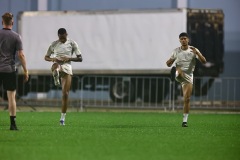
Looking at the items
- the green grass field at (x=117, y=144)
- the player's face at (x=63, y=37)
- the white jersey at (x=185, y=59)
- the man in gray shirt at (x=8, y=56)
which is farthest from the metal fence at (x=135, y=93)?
the man in gray shirt at (x=8, y=56)

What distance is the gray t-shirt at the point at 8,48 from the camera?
1488 centimetres

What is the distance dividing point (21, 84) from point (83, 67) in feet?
9.63

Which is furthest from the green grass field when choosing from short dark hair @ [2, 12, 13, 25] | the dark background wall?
the dark background wall

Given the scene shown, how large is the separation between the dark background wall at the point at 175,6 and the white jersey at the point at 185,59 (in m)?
18.1

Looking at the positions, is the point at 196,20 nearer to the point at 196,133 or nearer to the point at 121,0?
the point at 121,0

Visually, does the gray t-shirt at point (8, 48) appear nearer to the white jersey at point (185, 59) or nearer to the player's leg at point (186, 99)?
the white jersey at point (185, 59)

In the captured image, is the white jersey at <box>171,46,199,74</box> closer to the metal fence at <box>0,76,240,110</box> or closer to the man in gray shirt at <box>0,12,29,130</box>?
the man in gray shirt at <box>0,12,29,130</box>

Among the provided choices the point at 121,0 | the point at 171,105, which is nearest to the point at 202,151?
the point at 171,105

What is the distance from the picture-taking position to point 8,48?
15.0m

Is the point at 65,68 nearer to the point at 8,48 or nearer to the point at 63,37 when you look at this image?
the point at 63,37

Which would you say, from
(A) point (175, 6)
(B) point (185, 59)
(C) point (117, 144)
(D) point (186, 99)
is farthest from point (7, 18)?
(A) point (175, 6)

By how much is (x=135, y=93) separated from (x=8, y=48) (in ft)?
56.2

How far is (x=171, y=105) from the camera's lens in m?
28.5

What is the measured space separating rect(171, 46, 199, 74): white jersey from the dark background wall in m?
18.1
